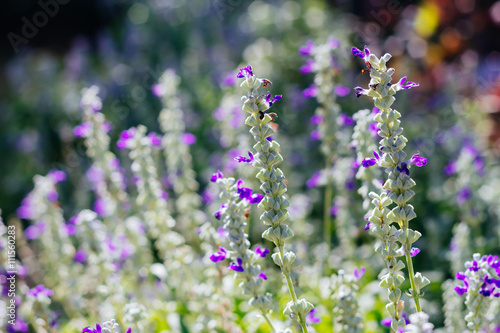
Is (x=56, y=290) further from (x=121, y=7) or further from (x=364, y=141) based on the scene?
(x=121, y=7)

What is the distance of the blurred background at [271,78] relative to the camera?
627cm

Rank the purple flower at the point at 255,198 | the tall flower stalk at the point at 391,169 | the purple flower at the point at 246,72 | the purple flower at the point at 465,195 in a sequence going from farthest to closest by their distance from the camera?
the purple flower at the point at 465,195
the purple flower at the point at 255,198
the purple flower at the point at 246,72
the tall flower stalk at the point at 391,169

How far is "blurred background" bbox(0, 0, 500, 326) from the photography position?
6266 mm

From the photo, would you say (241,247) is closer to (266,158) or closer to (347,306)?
(266,158)

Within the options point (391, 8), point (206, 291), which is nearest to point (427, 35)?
point (391, 8)

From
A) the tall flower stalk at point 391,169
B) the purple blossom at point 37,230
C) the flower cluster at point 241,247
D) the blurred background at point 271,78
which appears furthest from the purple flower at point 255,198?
the blurred background at point 271,78

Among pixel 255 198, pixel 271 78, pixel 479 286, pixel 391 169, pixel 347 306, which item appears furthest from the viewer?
pixel 271 78

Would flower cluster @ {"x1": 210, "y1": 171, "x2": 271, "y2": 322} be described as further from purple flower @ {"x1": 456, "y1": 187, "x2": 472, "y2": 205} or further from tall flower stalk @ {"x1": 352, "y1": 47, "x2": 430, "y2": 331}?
purple flower @ {"x1": 456, "y1": 187, "x2": 472, "y2": 205}

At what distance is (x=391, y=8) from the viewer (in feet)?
31.2

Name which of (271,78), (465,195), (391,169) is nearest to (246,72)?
(391,169)

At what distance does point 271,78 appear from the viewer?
8.00 meters

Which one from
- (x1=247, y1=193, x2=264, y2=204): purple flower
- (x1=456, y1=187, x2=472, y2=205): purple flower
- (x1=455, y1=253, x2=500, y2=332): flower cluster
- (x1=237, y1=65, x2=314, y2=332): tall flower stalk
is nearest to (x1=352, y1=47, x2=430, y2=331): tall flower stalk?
(x1=455, y1=253, x2=500, y2=332): flower cluster

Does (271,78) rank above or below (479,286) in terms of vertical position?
above

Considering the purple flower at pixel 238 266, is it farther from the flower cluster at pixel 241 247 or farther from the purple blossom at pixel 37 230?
the purple blossom at pixel 37 230
